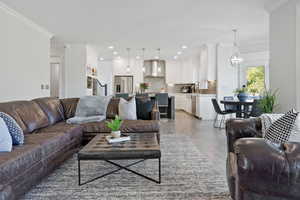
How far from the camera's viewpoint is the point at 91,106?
4148 mm

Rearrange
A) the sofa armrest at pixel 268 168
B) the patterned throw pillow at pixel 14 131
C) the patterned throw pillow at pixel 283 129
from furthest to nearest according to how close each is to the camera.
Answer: the patterned throw pillow at pixel 14 131 → the patterned throw pillow at pixel 283 129 → the sofa armrest at pixel 268 168

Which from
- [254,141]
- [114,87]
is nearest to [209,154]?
[254,141]

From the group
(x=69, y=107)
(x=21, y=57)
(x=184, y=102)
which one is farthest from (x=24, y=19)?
(x=184, y=102)

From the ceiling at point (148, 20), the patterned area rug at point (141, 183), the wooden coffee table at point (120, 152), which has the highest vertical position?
the ceiling at point (148, 20)

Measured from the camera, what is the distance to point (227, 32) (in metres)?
6.13

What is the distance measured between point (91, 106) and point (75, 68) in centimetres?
390

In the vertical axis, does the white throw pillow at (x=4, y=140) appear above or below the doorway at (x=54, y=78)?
below

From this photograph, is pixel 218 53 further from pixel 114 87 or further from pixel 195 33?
pixel 114 87

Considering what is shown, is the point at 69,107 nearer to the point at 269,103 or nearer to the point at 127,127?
the point at 127,127

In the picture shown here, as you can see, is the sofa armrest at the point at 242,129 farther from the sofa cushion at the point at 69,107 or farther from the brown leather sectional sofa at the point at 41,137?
the sofa cushion at the point at 69,107

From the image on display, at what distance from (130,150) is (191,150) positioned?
174cm

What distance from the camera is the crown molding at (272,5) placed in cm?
Result: 394

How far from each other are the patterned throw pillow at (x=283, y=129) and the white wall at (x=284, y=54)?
2240 millimetres

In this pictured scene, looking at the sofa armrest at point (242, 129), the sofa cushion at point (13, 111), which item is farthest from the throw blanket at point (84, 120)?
the sofa armrest at point (242, 129)
